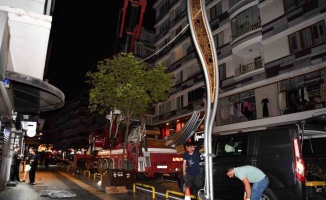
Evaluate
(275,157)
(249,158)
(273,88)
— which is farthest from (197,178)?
(273,88)

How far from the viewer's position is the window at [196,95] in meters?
28.3

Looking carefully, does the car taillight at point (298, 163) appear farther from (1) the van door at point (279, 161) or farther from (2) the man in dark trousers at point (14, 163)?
(2) the man in dark trousers at point (14, 163)

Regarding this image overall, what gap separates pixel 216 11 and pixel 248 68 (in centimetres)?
790

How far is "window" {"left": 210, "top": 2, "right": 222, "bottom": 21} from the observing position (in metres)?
27.8

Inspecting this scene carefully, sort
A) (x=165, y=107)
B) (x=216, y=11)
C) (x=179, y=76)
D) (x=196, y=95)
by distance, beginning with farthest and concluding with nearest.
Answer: (x=165, y=107)
(x=179, y=76)
(x=196, y=95)
(x=216, y=11)

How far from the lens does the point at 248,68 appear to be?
2397cm

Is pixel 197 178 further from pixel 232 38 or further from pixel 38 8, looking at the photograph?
pixel 232 38

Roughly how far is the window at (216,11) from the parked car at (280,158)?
22.4 meters

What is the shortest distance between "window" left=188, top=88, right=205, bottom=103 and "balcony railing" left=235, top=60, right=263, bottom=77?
15.9ft

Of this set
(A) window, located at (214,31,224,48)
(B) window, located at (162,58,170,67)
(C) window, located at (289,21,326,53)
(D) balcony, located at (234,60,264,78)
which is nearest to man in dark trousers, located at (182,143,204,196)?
(C) window, located at (289,21,326,53)

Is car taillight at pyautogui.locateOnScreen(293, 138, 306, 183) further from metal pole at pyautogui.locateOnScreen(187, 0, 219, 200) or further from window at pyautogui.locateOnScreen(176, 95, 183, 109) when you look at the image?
window at pyautogui.locateOnScreen(176, 95, 183, 109)

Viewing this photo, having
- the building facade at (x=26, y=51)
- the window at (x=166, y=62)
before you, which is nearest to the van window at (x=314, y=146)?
the building facade at (x=26, y=51)

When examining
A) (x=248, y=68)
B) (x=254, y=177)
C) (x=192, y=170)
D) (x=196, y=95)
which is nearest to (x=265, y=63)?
(x=248, y=68)

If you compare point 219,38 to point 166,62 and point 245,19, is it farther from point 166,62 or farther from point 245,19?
point 166,62
